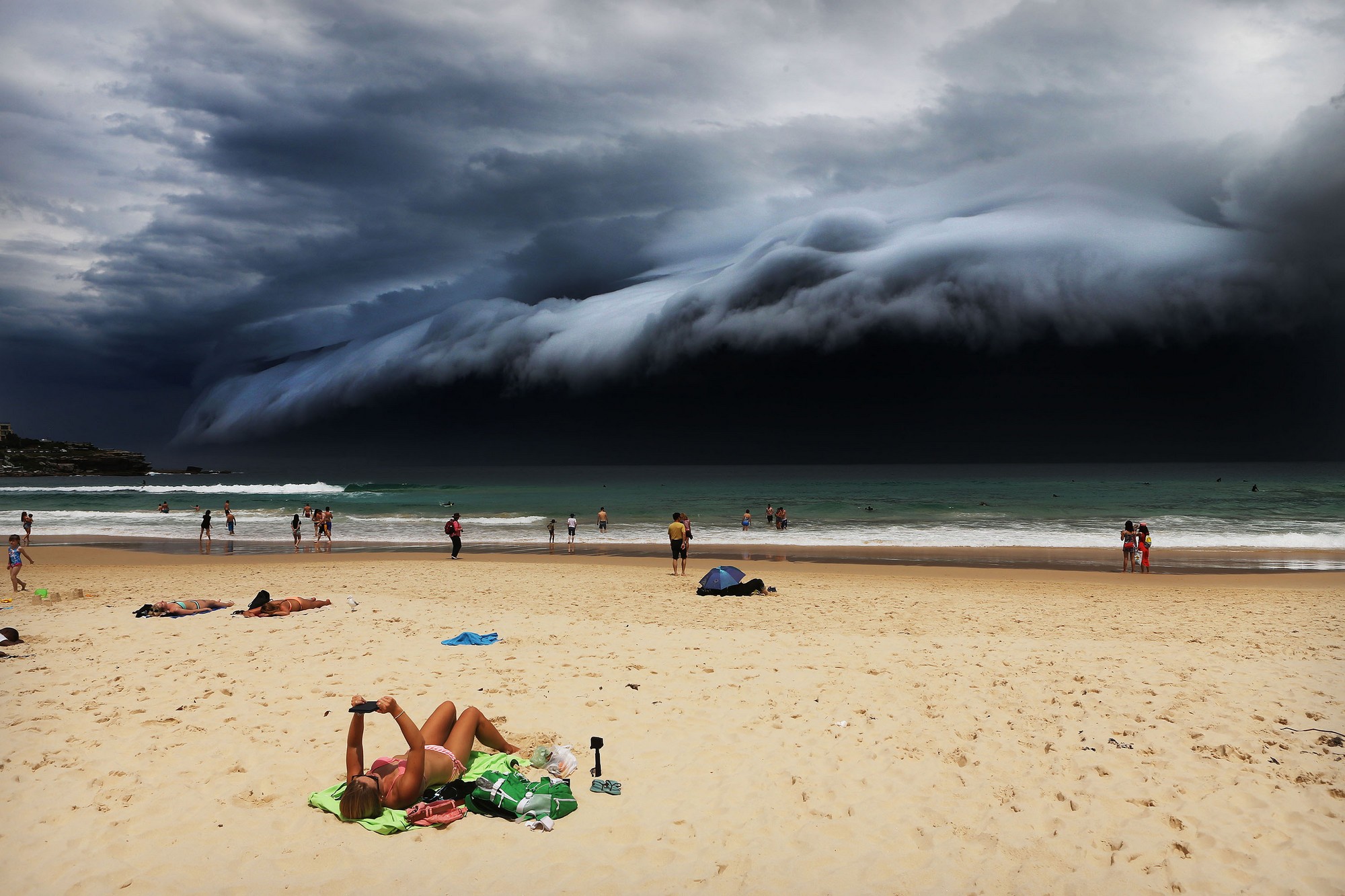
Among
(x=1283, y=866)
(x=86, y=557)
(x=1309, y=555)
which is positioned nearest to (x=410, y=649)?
(x=1283, y=866)

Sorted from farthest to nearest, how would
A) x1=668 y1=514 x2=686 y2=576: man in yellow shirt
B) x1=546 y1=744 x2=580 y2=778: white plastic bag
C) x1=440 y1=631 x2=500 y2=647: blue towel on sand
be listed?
x1=668 y1=514 x2=686 y2=576: man in yellow shirt, x1=440 y1=631 x2=500 y2=647: blue towel on sand, x1=546 y1=744 x2=580 y2=778: white plastic bag

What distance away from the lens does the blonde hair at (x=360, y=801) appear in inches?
228

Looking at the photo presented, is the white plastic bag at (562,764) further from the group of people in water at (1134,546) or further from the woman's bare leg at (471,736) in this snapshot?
the group of people in water at (1134,546)

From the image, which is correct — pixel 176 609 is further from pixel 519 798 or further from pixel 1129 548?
pixel 1129 548

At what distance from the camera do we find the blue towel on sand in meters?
11.4

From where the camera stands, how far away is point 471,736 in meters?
6.66

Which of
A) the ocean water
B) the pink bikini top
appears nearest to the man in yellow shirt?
the ocean water

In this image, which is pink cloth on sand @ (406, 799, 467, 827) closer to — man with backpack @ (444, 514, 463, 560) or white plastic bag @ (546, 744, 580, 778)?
white plastic bag @ (546, 744, 580, 778)

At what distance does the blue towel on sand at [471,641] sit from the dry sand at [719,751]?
25cm

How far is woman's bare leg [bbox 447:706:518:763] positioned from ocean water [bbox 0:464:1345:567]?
2812 centimetres

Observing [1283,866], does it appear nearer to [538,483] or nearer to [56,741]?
[56,741]

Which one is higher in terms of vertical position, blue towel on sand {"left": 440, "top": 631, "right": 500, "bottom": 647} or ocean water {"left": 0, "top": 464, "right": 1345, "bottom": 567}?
blue towel on sand {"left": 440, "top": 631, "right": 500, "bottom": 647}

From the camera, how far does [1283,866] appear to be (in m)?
5.23

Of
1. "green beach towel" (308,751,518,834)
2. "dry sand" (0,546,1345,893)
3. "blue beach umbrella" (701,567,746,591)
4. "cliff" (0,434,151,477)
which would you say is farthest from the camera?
"cliff" (0,434,151,477)
